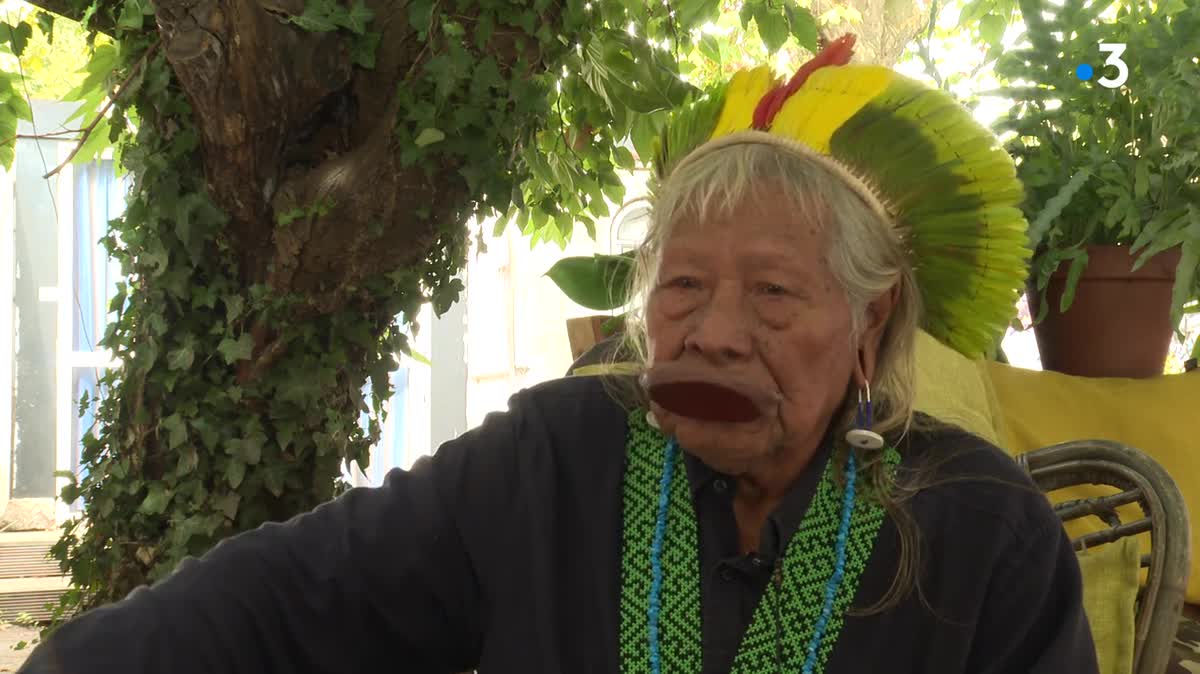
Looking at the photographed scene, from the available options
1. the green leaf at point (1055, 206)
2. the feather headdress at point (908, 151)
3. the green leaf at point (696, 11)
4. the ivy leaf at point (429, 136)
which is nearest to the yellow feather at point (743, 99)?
the feather headdress at point (908, 151)

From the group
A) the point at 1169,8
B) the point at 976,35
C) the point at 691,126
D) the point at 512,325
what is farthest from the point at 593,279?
the point at 512,325

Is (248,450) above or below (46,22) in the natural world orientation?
below

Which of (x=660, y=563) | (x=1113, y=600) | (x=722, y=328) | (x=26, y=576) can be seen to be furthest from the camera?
(x=26, y=576)

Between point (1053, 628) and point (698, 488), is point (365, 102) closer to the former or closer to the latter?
point (698, 488)

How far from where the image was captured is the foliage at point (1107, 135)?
2.12 meters

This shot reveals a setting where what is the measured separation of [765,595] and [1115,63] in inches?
62.8

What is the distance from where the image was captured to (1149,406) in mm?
2217

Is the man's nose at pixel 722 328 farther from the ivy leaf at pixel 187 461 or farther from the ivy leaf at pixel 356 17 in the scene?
the ivy leaf at pixel 187 461

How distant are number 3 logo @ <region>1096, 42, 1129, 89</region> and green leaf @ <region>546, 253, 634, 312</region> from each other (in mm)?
1185

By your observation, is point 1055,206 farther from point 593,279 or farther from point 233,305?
point 233,305

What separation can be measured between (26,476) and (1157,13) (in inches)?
223

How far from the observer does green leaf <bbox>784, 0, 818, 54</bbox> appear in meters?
2.21

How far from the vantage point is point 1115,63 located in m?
2.23

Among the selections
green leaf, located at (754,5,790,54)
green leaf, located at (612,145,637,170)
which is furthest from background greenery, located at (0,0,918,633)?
green leaf, located at (612,145,637,170)
